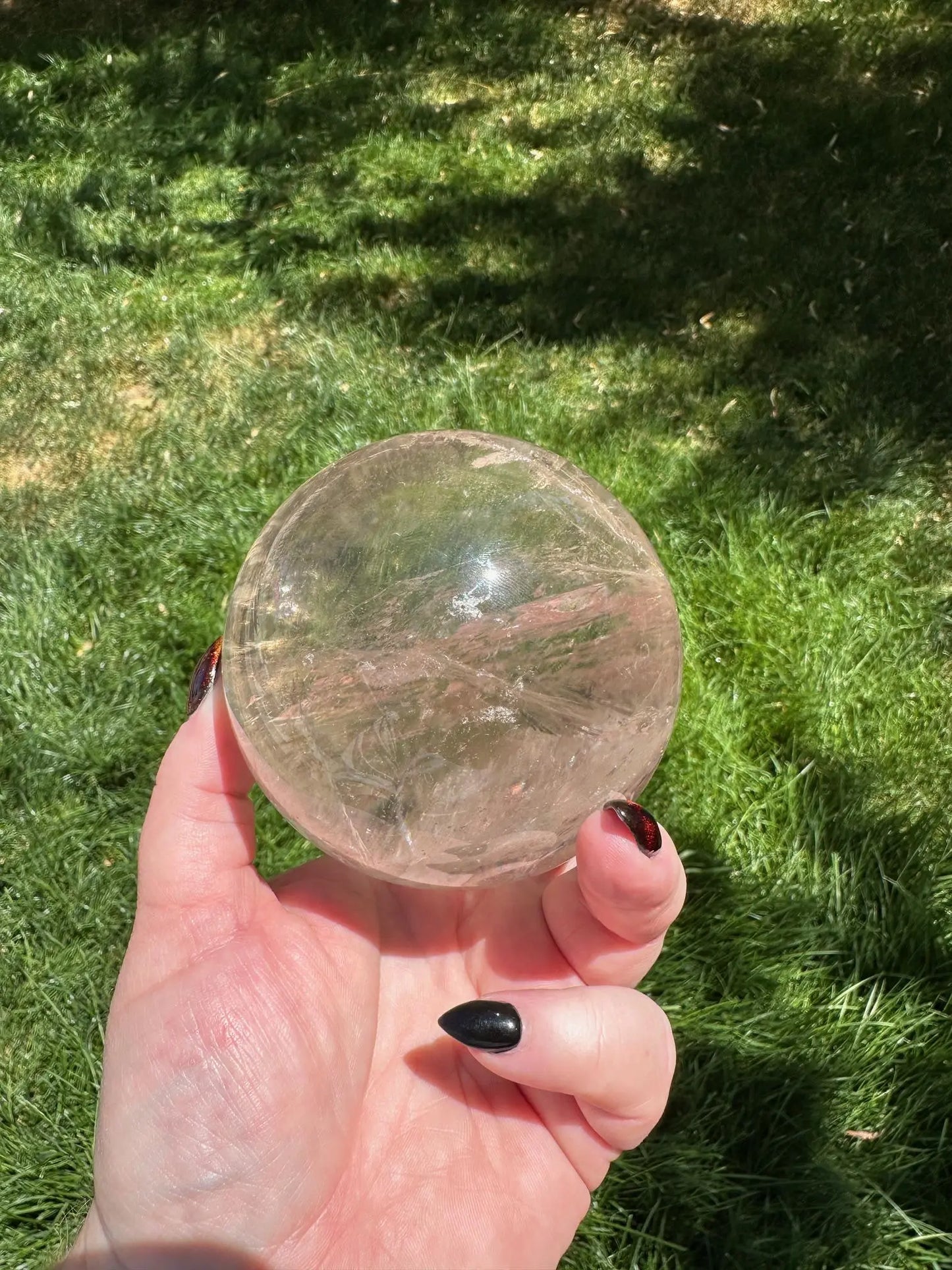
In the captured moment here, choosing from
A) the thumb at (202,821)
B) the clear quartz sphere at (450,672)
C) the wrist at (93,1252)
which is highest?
the clear quartz sphere at (450,672)

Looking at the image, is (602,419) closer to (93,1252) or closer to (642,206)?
(642,206)

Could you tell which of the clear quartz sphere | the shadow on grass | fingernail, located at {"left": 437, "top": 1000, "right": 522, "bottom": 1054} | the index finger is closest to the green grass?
the shadow on grass

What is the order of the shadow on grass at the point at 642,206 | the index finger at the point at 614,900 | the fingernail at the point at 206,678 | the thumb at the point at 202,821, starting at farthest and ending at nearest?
the shadow on grass at the point at 642,206
the fingernail at the point at 206,678
the thumb at the point at 202,821
the index finger at the point at 614,900

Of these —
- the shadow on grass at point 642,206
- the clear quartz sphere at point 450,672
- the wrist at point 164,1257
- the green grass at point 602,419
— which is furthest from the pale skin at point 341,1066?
the shadow on grass at point 642,206

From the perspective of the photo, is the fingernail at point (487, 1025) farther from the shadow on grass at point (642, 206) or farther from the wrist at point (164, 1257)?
the shadow on grass at point (642, 206)

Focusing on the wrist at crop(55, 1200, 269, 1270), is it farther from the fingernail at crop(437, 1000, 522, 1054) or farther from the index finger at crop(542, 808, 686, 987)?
the index finger at crop(542, 808, 686, 987)

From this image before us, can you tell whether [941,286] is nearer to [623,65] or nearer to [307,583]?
[623,65]

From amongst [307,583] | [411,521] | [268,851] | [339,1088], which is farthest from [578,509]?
[268,851]
